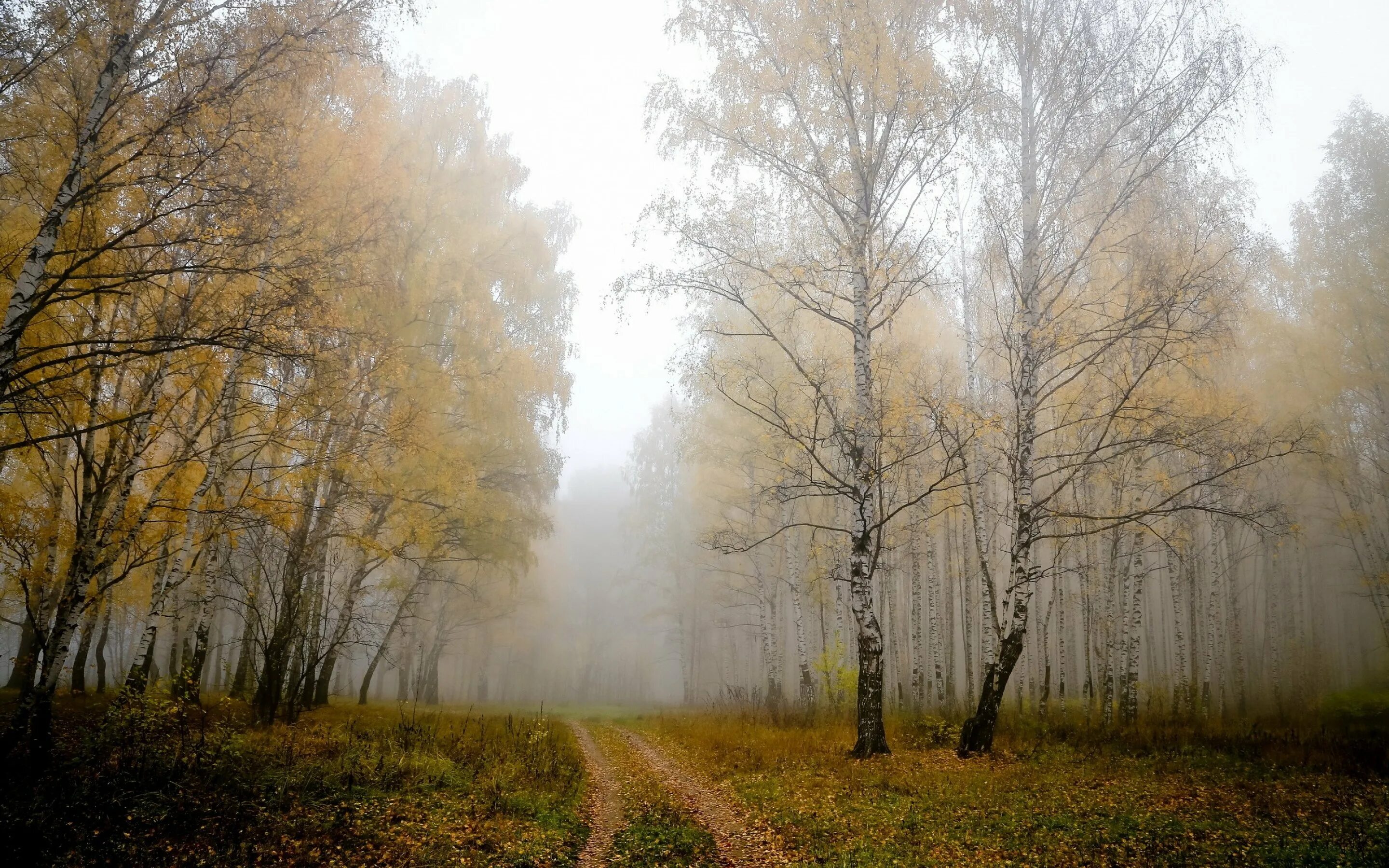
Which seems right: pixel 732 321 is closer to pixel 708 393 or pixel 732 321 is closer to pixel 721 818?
pixel 708 393

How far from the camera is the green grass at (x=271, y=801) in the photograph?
16.4ft

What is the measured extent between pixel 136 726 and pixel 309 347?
4.56 meters

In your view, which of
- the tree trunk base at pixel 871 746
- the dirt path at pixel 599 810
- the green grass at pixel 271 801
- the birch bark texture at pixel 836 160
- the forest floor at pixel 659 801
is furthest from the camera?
the birch bark texture at pixel 836 160

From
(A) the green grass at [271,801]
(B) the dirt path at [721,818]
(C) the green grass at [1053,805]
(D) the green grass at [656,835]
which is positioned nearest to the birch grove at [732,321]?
(A) the green grass at [271,801]

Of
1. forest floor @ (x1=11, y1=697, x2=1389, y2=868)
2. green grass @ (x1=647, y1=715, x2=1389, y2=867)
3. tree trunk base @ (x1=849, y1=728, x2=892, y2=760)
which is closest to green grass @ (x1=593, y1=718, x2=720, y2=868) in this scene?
forest floor @ (x1=11, y1=697, x2=1389, y2=868)

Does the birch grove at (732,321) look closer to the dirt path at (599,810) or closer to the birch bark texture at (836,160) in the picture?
the birch bark texture at (836,160)

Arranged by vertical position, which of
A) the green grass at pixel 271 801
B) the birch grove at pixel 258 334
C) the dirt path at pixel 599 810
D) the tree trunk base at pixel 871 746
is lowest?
the dirt path at pixel 599 810

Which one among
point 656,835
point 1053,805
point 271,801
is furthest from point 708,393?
point 271,801

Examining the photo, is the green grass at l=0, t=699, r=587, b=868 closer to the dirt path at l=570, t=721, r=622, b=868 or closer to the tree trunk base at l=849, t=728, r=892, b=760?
the dirt path at l=570, t=721, r=622, b=868

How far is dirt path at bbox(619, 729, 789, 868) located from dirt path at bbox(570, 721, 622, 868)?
0.75 m

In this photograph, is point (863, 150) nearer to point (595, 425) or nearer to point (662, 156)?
point (662, 156)

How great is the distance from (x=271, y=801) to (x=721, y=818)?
4460mm

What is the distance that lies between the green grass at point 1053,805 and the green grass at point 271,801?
8.59 ft

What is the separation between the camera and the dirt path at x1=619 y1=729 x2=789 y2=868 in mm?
5711
